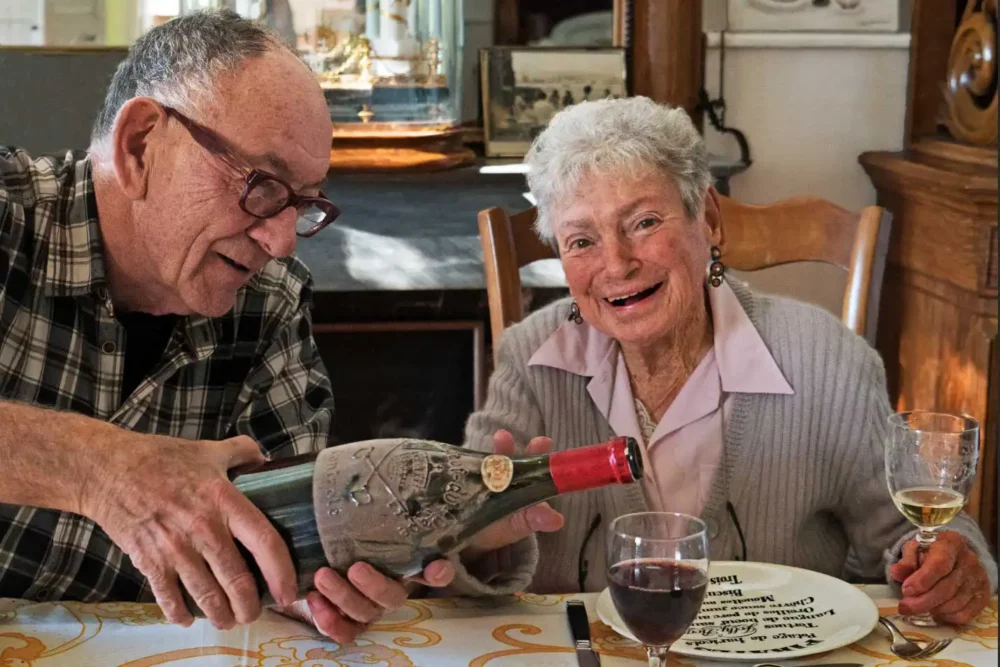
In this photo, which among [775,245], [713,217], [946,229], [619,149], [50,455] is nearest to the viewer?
[50,455]

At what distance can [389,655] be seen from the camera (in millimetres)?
1143

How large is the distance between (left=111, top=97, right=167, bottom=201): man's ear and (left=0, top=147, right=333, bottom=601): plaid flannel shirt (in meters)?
0.10

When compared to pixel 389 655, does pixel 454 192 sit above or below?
above

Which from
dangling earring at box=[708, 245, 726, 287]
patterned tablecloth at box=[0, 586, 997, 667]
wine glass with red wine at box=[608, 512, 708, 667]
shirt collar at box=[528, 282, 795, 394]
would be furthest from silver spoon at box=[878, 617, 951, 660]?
dangling earring at box=[708, 245, 726, 287]

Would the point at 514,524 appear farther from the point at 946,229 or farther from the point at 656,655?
the point at 946,229

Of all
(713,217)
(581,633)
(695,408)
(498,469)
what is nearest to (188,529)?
(498,469)

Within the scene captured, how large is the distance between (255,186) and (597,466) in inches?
21.7

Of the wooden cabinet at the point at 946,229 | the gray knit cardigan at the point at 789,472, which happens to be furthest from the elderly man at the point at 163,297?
the wooden cabinet at the point at 946,229

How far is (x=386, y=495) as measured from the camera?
1033 millimetres

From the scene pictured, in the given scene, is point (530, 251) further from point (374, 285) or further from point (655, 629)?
point (655, 629)

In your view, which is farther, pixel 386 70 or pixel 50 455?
pixel 386 70

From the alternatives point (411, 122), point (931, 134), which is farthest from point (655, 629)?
point (931, 134)

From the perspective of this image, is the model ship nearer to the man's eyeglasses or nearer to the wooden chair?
the wooden chair

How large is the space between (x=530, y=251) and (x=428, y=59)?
840 millimetres
